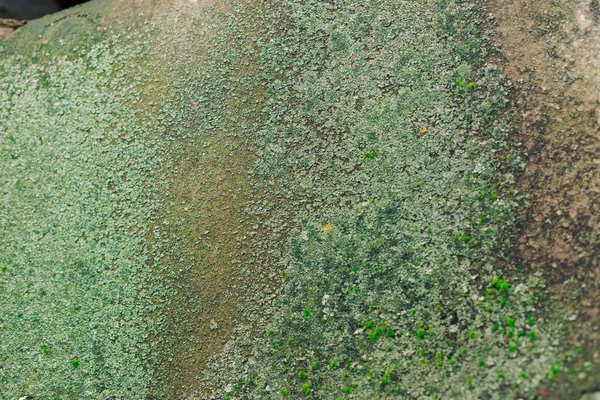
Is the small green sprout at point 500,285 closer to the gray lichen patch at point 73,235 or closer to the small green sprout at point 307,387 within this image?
the small green sprout at point 307,387

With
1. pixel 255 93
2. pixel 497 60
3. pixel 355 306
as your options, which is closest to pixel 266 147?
pixel 255 93

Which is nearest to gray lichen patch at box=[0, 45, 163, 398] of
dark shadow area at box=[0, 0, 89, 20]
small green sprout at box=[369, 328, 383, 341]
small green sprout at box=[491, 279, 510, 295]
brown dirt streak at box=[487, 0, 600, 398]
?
dark shadow area at box=[0, 0, 89, 20]

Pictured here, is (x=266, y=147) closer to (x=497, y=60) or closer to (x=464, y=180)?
(x=464, y=180)

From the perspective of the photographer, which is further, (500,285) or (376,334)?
(376,334)

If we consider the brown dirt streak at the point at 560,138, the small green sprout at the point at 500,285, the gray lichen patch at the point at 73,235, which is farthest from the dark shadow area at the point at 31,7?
the small green sprout at the point at 500,285

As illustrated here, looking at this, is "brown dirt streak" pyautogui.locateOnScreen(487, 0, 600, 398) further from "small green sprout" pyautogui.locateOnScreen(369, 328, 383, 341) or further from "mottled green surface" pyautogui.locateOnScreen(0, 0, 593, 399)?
"small green sprout" pyautogui.locateOnScreen(369, 328, 383, 341)

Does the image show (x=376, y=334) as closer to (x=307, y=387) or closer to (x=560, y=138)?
(x=307, y=387)

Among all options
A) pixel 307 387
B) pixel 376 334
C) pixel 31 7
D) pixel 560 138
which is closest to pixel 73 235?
pixel 307 387
